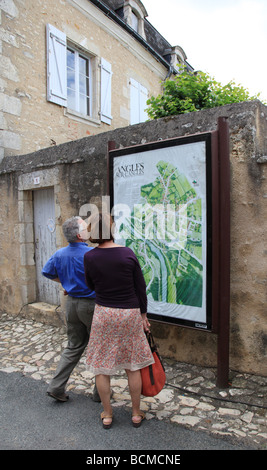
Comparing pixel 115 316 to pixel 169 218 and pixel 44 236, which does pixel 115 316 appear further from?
pixel 44 236

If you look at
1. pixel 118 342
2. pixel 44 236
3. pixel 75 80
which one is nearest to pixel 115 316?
pixel 118 342

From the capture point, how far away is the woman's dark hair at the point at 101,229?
2.43 meters

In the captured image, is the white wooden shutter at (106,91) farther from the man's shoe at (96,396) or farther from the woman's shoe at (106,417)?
the woman's shoe at (106,417)

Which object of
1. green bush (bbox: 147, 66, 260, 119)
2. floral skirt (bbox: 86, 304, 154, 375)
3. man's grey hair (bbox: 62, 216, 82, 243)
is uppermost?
green bush (bbox: 147, 66, 260, 119)

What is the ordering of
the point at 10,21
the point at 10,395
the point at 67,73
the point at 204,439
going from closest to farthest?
the point at 204,439
the point at 10,395
the point at 10,21
the point at 67,73

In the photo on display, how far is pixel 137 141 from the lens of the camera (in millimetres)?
3879

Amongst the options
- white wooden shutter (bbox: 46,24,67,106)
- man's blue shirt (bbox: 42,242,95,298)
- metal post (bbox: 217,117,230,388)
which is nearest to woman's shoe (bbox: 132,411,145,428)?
metal post (bbox: 217,117,230,388)

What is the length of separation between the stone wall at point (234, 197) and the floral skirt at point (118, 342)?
3.59 feet

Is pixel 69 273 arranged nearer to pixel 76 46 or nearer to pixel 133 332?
pixel 133 332

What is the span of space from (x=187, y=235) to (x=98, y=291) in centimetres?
111

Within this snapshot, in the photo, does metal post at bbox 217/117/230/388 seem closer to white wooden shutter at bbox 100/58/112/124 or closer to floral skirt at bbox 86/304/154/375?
floral skirt at bbox 86/304/154/375

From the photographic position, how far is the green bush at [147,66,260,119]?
511 centimetres

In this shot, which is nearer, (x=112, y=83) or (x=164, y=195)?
(x=164, y=195)

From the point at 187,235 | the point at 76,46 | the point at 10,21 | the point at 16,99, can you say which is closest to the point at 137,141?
the point at 187,235
